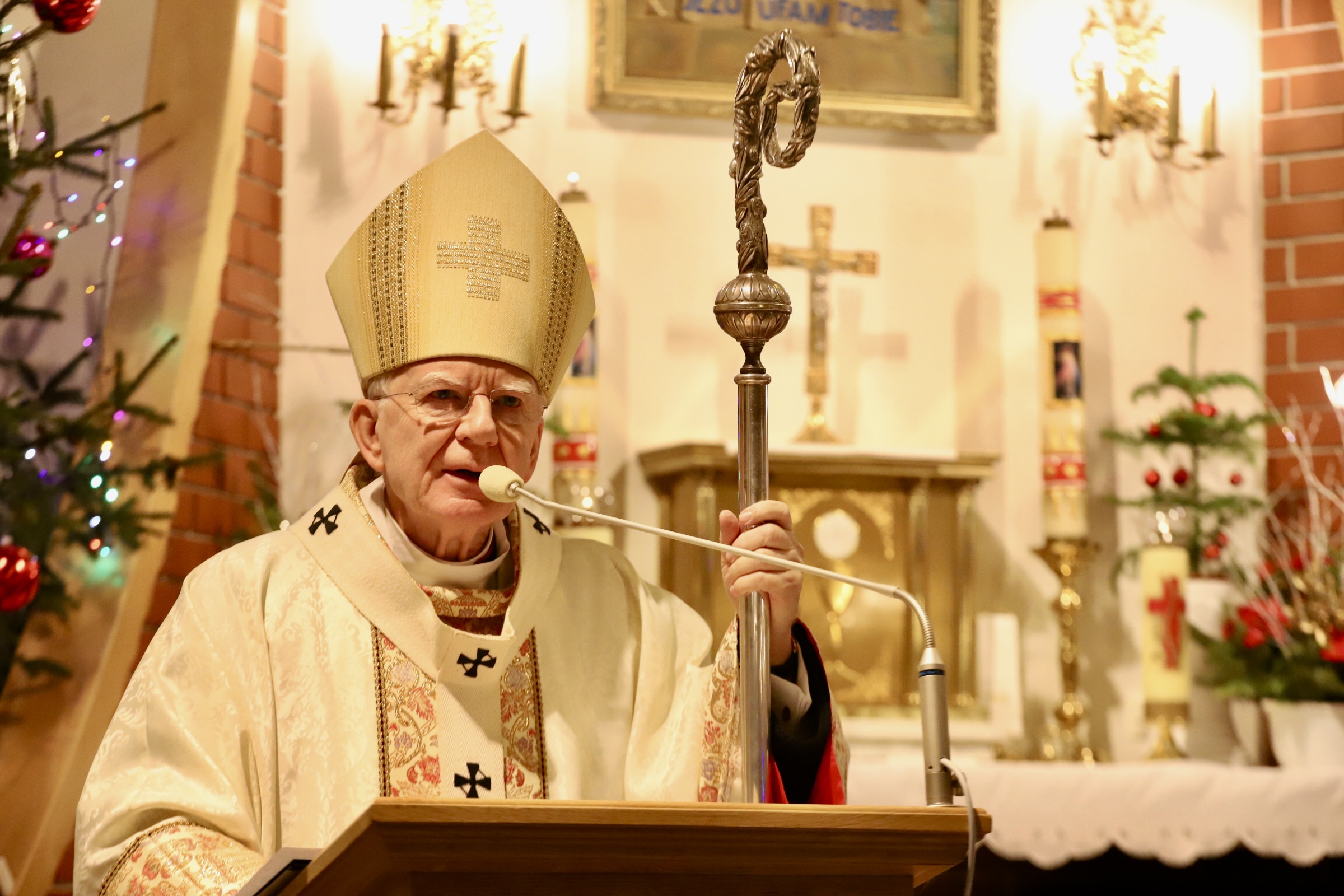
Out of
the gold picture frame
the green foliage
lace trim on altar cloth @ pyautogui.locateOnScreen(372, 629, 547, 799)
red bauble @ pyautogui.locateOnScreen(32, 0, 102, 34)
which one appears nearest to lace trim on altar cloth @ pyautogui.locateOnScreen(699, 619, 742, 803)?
lace trim on altar cloth @ pyautogui.locateOnScreen(372, 629, 547, 799)

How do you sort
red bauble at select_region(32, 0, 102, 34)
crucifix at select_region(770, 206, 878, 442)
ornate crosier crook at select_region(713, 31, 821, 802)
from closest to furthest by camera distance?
ornate crosier crook at select_region(713, 31, 821, 802) < red bauble at select_region(32, 0, 102, 34) < crucifix at select_region(770, 206, 878, 442)

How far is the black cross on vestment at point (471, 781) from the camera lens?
256 centimetres

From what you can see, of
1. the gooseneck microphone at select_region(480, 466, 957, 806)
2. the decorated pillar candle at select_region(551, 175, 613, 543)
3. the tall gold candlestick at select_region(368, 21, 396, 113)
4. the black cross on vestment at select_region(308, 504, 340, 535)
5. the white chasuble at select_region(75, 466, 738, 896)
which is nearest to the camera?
the gooseneck microphone at select_region(480, 466, 957, 806)

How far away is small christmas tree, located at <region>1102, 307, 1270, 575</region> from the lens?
17.1 ft

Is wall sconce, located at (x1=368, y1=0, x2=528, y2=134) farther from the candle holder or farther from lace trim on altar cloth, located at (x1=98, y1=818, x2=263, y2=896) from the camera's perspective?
lace trim on altar cloth, located at (x1=98, y1=818, x2=263, y2=896)

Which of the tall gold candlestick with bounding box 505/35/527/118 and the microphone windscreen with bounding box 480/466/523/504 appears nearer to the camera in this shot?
the microphone windscreen with bounding box 480/466/523/504

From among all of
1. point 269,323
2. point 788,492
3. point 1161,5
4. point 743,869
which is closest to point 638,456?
point 788,492

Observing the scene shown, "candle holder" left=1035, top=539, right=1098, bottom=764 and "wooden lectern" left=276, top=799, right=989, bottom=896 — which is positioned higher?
"candle holder" left=1035, top=539, right=1098, bottom=764

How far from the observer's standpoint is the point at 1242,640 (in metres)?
4.88

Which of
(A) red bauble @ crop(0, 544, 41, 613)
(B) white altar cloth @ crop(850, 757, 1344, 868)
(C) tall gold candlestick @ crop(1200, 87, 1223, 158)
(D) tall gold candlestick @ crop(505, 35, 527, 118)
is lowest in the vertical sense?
(B) white altar cloth @ crop(850, 757, 1344, 868)

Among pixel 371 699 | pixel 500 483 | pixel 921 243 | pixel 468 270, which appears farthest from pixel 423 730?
pixel 921 243

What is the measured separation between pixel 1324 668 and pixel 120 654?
3223mm

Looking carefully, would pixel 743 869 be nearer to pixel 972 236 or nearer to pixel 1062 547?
pixel 1062 547

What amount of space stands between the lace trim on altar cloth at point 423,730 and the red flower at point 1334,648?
2.69 meters
